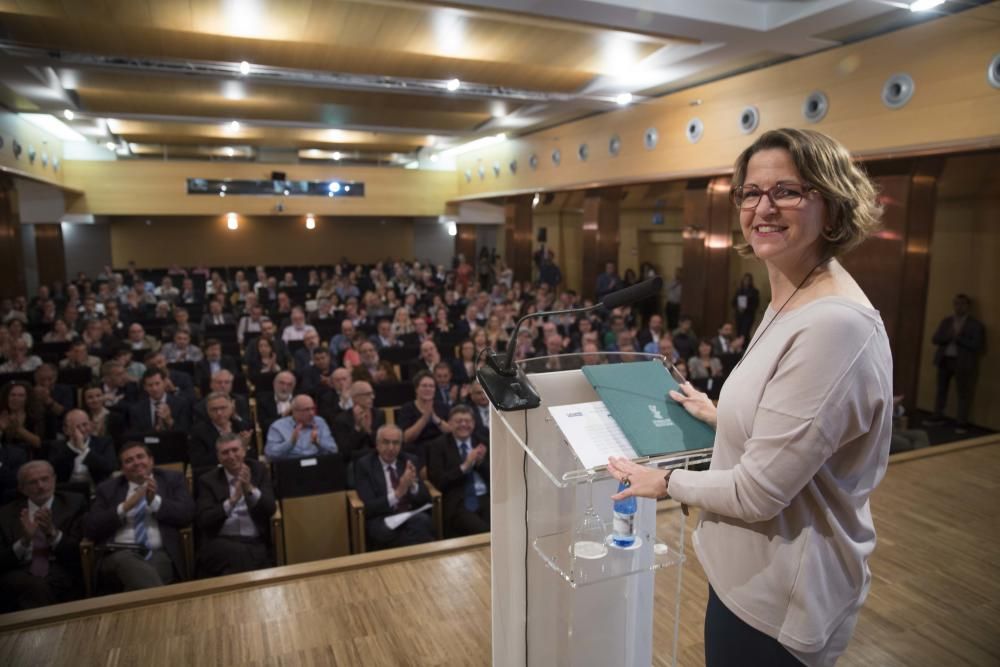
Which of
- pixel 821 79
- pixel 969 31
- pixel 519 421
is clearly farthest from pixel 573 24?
pixel 519 421

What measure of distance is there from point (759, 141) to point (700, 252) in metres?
8.83

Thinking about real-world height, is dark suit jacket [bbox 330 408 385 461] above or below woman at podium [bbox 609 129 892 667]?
below

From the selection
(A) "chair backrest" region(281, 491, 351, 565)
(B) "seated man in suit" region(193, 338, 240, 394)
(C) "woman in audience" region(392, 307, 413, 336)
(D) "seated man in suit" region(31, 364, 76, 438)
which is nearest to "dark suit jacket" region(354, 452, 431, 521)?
(A) "chair backrest" region(281, 491, 351, 565)

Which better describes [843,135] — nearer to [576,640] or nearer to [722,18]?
[722,18]

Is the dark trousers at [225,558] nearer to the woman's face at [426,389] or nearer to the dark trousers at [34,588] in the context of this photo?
the dark trousers at [34,588]

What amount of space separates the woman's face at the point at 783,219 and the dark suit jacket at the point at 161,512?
3.65 meters

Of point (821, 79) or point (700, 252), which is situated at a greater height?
point (821, 79)

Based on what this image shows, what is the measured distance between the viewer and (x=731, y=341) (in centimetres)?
822

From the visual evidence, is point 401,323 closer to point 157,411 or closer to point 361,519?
point 157,411

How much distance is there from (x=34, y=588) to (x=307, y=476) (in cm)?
148

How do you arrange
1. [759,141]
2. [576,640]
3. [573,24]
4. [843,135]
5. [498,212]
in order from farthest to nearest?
[498,212], [843,135], [573,24], [576,640], [759,141]

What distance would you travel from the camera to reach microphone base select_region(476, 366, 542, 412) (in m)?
1.61

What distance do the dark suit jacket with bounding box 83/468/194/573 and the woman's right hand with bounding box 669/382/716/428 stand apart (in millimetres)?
3249

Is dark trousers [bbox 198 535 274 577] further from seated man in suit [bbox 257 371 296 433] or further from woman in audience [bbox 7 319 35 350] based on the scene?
woman in audience [bbox 7 319 35 350]
